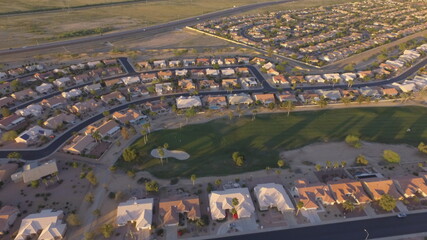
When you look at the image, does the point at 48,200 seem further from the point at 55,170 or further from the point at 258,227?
the point at 258,227

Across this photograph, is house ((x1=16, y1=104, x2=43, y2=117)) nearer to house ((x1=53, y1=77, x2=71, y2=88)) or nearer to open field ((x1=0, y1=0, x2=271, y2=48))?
house ((x1=53, y1=77, x2=71, y2=88))

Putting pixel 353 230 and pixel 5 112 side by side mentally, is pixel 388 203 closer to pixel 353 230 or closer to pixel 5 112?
pixel 353 230

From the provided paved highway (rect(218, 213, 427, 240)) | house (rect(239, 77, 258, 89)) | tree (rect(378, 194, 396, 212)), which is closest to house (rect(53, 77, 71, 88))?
house (rect(239, 77, 258, 89))

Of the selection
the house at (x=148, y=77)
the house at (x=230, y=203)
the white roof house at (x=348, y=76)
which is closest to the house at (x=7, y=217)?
the house at (x=230, y=203)

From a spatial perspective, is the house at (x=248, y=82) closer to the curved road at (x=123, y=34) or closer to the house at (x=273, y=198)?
the house at (x=273, y=198)

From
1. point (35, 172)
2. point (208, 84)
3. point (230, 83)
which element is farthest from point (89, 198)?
point (230, 83)

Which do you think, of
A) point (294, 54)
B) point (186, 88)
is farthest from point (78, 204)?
point (294, 54)
